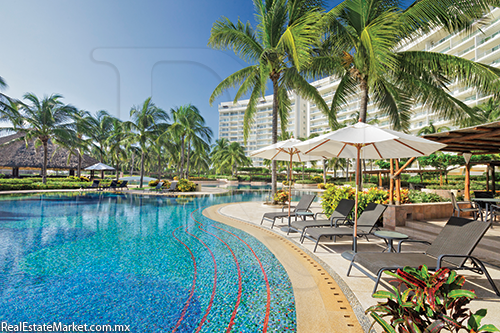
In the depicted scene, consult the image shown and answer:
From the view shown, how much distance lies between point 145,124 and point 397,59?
68.4ft

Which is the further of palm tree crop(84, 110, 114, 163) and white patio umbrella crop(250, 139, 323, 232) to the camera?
palm tree crop(84, 110, 114, 163)

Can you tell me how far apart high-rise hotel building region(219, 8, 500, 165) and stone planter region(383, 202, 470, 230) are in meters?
3.97

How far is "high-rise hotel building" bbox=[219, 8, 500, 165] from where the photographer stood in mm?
34531

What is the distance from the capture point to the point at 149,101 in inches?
892

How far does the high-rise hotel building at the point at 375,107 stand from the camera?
34.5 meters

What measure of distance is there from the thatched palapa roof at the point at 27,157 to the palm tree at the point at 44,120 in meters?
5.47

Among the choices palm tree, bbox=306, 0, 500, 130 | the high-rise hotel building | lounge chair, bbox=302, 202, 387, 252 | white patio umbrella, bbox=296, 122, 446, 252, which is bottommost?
lounge chair, bbox=302, 202, 387, 252

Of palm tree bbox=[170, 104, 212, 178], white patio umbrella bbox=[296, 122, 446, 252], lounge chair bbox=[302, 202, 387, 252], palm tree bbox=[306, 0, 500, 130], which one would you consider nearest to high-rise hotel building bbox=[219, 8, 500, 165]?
palm tree bbox=[306, 0, 500, 130]

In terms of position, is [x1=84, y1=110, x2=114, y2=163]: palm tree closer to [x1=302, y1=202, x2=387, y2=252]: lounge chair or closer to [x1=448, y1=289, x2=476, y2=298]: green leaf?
[x1=302, y1=202, x2=387, y2=252]: lounge chair

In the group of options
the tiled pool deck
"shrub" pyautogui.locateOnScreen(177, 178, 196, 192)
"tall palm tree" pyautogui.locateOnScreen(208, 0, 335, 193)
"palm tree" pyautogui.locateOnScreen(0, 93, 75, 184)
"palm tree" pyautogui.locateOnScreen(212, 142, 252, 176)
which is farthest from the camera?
"palm tree" pyautogui.locateOnScreen(212, 142, 252, 176)

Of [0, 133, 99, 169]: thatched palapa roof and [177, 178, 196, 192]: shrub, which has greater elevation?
[0, 133, 99, 169]: thatched palapa roof

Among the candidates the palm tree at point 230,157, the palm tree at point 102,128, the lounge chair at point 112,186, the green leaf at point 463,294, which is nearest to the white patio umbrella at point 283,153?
the green leaf at point 463,294

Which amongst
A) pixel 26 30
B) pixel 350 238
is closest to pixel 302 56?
pixel 350 238

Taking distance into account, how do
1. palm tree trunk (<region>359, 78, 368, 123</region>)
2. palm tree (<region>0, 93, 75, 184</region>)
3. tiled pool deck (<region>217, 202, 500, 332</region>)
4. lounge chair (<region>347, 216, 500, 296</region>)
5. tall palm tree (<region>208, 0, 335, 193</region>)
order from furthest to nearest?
palm tree (<region>0, 93, 75, 184</region>)
tall palm tree (<region>208, 0, 335, 193</region>)
palm tree trunk (<region>359, 78, 368, 123</region>)
lounge chair (<region>347, 216, 500, 296</region>)
tiled pool deck (<region>217, 202, 500, 332</region>)
